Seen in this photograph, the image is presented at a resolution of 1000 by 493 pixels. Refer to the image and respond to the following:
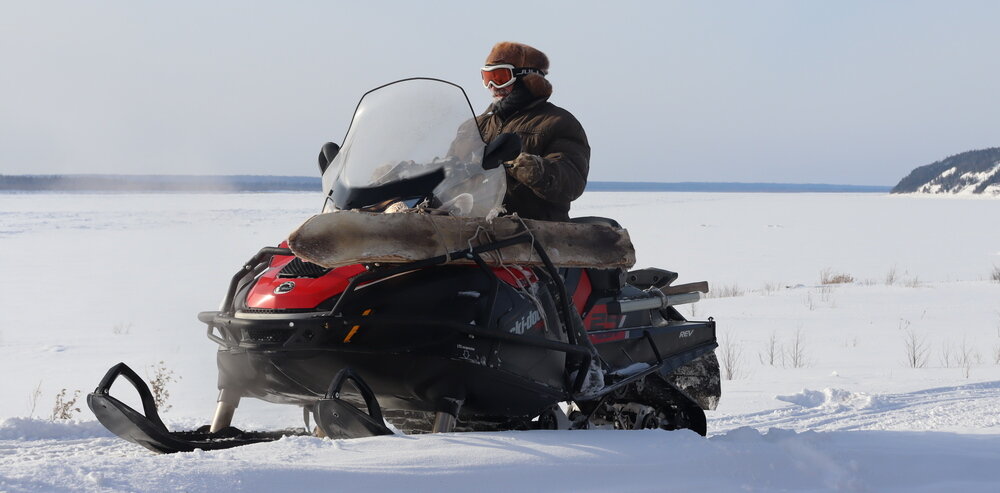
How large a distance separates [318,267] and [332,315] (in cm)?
25

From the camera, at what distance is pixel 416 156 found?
364 cm

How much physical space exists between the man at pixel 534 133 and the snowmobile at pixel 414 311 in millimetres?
194

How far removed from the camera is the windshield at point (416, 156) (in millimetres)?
3596

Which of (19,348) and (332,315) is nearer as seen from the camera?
(332,315)

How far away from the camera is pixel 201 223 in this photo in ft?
95.9

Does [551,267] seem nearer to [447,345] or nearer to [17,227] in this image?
[447,345]

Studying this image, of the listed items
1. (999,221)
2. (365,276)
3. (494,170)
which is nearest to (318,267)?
(365,276)

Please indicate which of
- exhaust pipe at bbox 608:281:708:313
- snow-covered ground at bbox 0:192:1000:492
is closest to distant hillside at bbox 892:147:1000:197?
snow-covered ground at bbox 0:192:1000:492

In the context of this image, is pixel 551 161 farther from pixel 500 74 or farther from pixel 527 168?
pixel 500 74

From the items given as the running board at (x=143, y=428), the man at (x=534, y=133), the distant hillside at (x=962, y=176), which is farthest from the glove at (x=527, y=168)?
the distant hillside at (x=962, y=176)

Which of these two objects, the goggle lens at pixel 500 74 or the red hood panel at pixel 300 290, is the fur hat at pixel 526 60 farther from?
the red hood panel at pixel 300 290

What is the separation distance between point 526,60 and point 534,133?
1.44ft

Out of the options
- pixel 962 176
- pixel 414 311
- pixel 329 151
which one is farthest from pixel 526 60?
pixel 962 176

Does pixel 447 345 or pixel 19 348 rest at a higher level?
pixel 447 345
